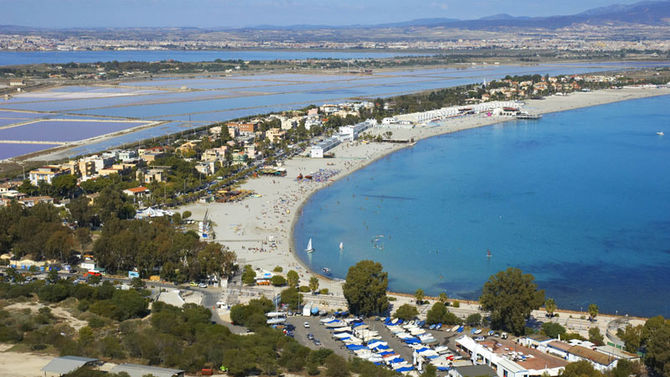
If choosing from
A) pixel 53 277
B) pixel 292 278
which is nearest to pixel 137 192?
pixel 53 277

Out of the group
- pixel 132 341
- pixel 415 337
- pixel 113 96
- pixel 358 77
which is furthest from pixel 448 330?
pixel 358 77

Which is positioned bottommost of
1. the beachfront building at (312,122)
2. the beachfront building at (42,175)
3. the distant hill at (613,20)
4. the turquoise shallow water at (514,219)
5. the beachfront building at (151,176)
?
the turquoise shallow water at (514,219)

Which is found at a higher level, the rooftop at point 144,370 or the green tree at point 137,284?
the rooftop at point 144,370

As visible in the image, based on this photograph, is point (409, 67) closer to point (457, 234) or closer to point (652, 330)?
point (457, 234)

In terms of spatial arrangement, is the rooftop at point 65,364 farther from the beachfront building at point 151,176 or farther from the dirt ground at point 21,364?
the beachfront building at point 151,176

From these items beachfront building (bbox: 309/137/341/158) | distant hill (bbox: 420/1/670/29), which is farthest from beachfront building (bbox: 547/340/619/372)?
distant hill (bbox: 420/1/670/29)

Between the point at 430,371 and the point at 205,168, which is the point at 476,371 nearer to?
the point at 430,371

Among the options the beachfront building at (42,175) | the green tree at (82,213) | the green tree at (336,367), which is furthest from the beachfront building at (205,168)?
the green tree at (336,367)
